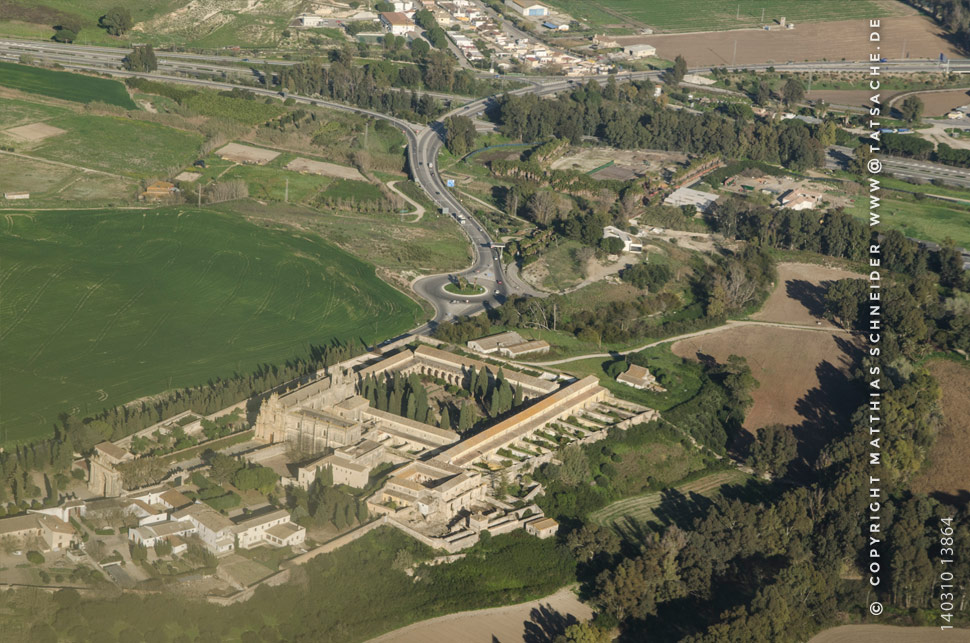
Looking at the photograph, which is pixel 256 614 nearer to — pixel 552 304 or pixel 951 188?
pixel 552 304

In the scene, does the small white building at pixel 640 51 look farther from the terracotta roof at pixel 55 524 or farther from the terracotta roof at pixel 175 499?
the terracotta roof at pixel 55 524

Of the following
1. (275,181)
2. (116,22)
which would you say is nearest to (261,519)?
(275,181)

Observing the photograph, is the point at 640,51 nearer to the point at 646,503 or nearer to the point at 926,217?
the point at 926,217

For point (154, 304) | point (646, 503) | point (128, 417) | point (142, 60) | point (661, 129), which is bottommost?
point (646, 503)

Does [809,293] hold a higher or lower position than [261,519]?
higher

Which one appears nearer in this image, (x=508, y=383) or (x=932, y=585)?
(x=932, y=585)

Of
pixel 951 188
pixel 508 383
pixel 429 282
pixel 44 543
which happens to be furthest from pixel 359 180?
pixel 44 543
